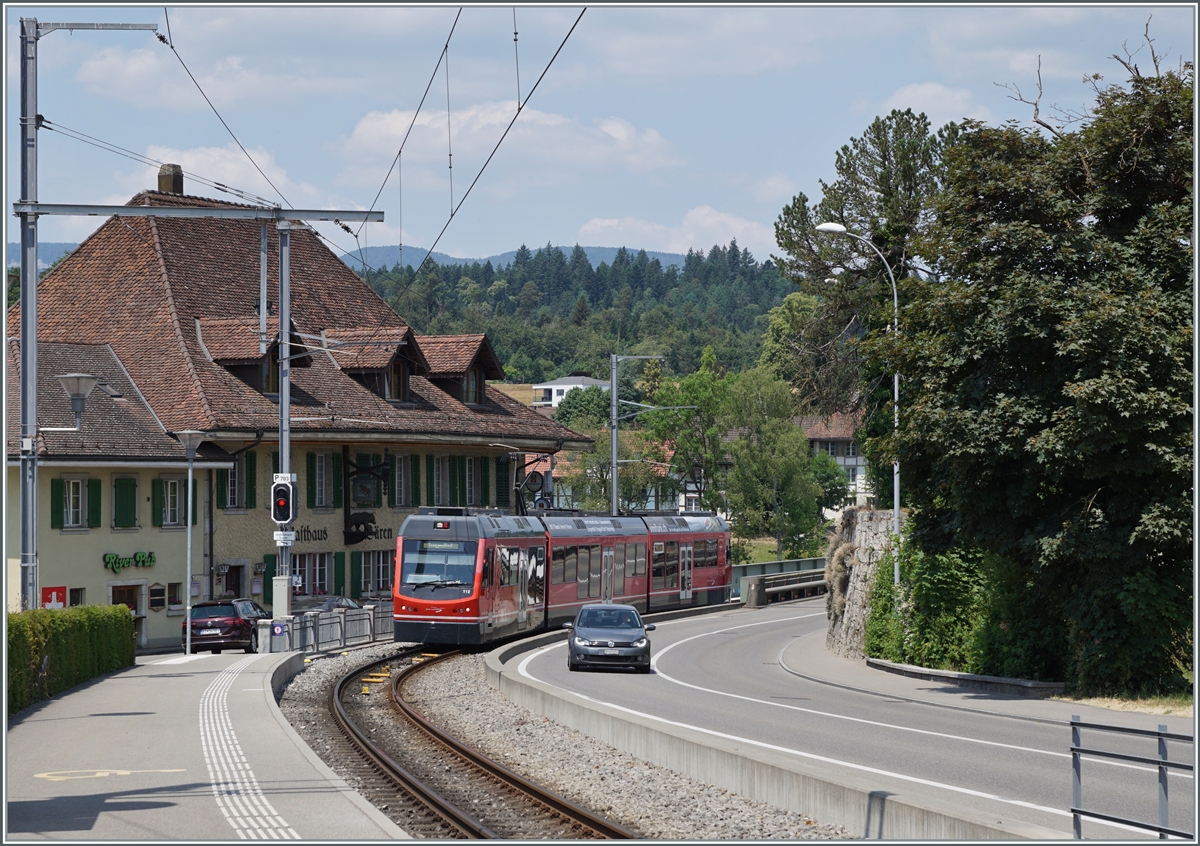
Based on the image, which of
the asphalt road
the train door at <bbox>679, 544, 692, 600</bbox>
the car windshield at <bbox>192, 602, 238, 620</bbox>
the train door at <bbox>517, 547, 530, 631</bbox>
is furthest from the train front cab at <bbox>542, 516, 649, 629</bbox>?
the car windshield at <bbox>192, 602, 238, 620</bbox>

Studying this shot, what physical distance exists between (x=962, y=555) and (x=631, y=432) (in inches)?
2912

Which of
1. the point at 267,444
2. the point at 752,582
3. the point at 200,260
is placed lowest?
the point at 752,582

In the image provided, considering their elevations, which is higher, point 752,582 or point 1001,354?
point 1001,354

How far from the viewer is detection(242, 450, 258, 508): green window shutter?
4544 cm

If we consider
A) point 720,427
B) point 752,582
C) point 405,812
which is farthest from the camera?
point 720,427

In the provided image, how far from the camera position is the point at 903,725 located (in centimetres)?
2069

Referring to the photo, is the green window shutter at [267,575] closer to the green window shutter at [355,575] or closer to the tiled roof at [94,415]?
the green window shutter at [355,575]

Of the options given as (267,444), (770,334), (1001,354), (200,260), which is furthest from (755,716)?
(770,334)

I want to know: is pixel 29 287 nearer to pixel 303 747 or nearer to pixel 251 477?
pixel 303 747

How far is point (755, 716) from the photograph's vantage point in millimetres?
22016

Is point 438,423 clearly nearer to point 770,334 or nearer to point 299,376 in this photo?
point 299,376

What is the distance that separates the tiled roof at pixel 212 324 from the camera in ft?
148

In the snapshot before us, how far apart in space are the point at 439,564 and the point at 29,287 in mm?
13020

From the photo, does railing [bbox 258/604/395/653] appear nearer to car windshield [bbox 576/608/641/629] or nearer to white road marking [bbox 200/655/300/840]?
car windshield [bbox 576/608/641/629]
